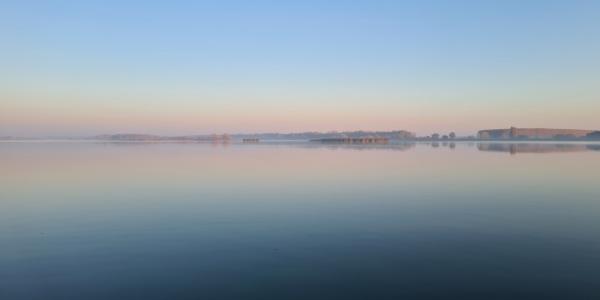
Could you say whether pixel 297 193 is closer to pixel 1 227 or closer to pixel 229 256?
pixel 229 256

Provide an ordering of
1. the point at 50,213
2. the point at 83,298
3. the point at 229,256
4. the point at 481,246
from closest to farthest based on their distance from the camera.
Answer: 1. the point at 83,298
2. the point at 229,256
3. the point at 481,246
4. the point at 50,213

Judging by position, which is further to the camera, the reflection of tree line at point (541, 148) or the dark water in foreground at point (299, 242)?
the reflection of tree line at point (541, 148)

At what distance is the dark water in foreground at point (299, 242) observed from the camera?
696 cm

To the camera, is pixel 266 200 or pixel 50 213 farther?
pixel 266 200

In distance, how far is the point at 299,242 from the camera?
9.56m

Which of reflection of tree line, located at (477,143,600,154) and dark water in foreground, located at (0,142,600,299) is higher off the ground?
reflection of tree line, located at (477,143,600,154)

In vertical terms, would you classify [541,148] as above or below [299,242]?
above

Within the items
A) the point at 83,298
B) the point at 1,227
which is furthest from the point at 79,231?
the point at 83,298

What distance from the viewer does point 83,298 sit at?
6.62 meters

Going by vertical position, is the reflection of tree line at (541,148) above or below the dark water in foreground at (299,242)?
above

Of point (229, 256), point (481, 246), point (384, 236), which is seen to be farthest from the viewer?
point (384, 236)

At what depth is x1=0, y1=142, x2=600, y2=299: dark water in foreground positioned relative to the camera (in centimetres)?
696

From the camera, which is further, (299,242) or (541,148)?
(541,148)

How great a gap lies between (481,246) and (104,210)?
1097cm
